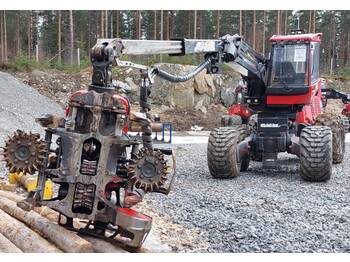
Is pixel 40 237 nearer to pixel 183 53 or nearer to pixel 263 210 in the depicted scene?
pixel 263 210

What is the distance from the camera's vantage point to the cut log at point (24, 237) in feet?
14.8

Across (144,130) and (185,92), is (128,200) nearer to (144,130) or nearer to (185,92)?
(144,130)

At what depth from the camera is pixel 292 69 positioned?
10.1 m

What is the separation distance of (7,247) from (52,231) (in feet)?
1.36

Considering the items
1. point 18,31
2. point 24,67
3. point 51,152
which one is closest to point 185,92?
point 24,67

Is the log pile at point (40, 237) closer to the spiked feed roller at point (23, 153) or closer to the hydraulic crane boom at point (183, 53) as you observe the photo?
the spiked feed roller at point (23, 153)

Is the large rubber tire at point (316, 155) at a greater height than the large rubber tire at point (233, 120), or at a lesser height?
lesser

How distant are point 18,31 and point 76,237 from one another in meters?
29.5

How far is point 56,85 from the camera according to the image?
24500mm

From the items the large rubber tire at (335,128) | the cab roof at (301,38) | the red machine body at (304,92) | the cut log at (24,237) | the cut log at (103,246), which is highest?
the cab roof at (301,38)

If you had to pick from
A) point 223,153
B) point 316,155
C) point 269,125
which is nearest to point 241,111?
point 269,125

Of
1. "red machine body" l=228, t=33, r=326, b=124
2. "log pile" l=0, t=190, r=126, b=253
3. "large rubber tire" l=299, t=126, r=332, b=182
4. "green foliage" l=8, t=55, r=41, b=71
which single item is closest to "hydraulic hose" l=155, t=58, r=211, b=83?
"red machine body" l=228, t=33, r=326, b=124

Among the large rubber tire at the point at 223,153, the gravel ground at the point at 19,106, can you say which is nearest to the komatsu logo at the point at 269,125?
the large rubber tire at the point at 223,153

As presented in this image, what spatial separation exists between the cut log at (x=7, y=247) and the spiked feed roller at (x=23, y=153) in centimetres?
63
